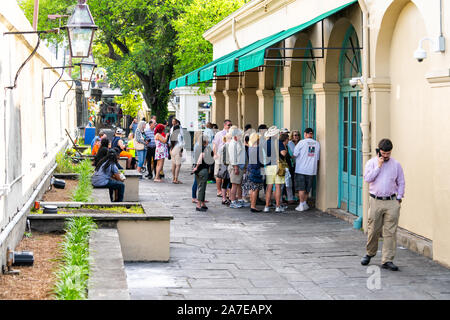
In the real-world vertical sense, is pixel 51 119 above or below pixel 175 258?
above

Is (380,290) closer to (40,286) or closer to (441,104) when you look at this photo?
(441,104)

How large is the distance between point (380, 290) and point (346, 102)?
648 centimetres

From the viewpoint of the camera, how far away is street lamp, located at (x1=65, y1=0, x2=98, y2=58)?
31.7ft

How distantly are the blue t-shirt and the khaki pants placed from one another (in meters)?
5.96

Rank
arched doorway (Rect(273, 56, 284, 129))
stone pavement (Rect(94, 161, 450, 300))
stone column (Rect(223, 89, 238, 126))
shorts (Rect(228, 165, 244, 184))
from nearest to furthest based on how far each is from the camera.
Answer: stone pavement (Rect(94, 161, 450, 300)) → shorts (Rect(228, 165, 244, 184)) → arched doorway (Rect(273, 56, 284, 129)) → stone column (Rect(223, 89, 238, 126))

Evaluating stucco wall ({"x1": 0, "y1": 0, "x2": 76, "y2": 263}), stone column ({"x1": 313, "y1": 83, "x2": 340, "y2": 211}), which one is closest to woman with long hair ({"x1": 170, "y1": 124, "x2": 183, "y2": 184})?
stucco wall ({"x1": 0, "y1": 0, "x2": 76, "y2": 263})

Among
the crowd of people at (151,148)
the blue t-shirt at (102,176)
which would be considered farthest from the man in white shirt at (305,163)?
the crowd of people at (151,148)

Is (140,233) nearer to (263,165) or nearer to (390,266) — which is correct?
(390,266)

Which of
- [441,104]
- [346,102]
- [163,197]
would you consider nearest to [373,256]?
[441,104]

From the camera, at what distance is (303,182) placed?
14.6 metres

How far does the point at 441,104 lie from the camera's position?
940cm

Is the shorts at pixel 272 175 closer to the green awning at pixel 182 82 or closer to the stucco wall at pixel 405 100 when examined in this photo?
the stucco wall at pixel 405 100

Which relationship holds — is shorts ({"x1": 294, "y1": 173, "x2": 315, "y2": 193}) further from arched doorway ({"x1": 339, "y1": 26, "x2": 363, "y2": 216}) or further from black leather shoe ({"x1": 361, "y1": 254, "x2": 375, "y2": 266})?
black leather shoe ({"x1": 361, "y1": 254, "x2": 375, "y2": 266})

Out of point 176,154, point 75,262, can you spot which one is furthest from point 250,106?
point 75,262
